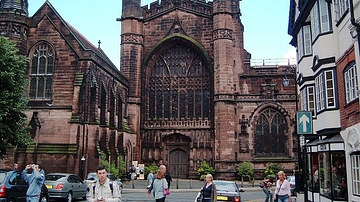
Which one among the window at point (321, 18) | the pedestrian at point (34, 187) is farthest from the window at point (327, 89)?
the pedestrian at point (34, 187)

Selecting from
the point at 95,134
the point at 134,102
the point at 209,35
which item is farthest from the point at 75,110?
the point at 209,35

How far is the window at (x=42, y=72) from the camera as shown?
29875 mm

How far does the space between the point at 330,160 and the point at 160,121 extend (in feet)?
85.8

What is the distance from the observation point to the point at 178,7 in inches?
1602

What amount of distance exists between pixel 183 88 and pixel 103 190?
110 feet

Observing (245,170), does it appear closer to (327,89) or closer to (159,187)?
(327,89)

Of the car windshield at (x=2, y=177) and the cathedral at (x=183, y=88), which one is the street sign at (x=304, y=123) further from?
the cathedral at (x=183, y=88)

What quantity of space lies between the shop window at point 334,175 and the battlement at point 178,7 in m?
27.1

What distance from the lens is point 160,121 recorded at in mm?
39438

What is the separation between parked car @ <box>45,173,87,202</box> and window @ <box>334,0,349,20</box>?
13.5 metres

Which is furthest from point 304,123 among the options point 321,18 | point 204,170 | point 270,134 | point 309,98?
point 270,134

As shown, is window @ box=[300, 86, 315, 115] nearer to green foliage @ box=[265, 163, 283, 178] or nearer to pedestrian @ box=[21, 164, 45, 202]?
pedestrian @ box=[21, 164, 45, 202]

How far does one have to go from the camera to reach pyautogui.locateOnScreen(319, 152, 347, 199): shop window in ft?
44.5

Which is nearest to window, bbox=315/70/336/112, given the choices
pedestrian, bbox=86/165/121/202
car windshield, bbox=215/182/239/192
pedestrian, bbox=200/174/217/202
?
car windshield, bbox=215/182/239/192
